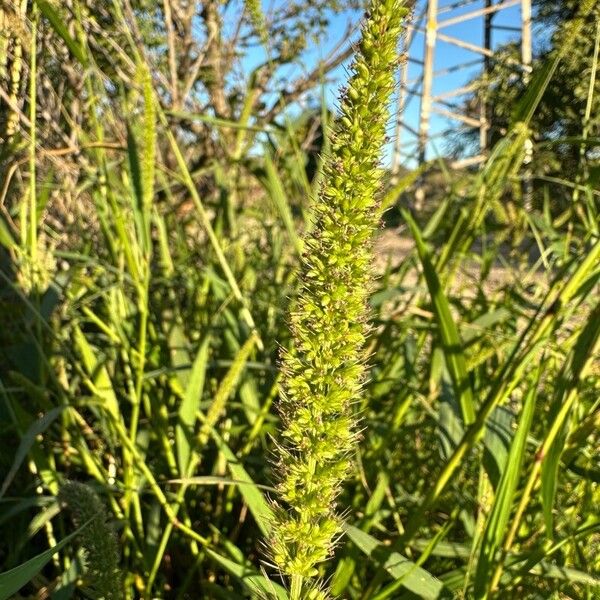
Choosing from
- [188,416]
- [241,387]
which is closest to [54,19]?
Answer: [188,416]

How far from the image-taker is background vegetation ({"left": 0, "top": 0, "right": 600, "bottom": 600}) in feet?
2.97

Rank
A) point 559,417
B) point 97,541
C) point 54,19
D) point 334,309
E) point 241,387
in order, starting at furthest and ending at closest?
point 241,387
point 54,19
point 559,417
point 97,541
point 334,309

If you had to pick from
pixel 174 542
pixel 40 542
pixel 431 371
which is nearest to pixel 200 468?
Answer: pixel 174 542

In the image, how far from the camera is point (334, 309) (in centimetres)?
53

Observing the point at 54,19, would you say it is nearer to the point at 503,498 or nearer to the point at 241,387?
the point at 241,387

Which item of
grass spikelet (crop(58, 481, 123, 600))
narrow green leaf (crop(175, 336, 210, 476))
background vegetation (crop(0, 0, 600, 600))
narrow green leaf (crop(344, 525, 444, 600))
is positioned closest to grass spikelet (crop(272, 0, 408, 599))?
background vegetation (crop(0, 0, 600, 600))

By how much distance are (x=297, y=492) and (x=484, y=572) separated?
45cm

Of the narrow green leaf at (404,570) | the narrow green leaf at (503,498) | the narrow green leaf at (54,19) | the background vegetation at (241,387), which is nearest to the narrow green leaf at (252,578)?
the background vegetation at (241,387)

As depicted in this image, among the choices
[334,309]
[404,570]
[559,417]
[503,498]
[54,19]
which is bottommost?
[404,570]

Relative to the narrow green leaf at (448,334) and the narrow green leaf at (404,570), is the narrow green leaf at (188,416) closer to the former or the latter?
the narrow green leaf at (404,570)

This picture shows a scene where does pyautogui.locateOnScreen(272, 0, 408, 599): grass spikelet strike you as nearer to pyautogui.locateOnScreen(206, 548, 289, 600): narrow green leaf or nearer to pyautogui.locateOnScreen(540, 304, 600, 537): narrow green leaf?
pyautogui.locateOnScreen(206, 548, 289, 600): narrow green leaf

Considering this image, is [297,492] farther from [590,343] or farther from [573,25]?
[573,25]

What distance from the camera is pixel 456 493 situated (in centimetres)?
131

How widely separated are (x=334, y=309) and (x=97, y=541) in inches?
14.8
